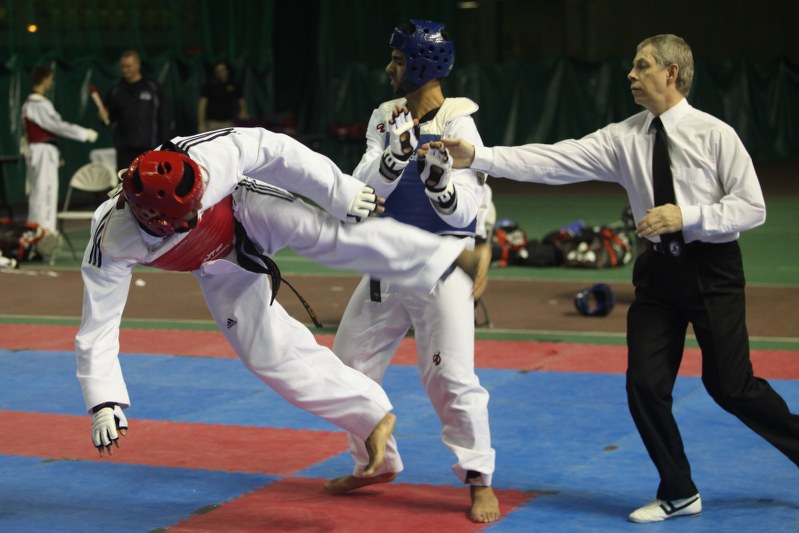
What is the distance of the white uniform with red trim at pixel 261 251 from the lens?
4.61 metres

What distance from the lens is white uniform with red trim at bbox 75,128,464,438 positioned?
4.61 metres

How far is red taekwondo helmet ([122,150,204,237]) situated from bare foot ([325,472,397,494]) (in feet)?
5.64

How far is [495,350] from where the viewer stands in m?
8.78

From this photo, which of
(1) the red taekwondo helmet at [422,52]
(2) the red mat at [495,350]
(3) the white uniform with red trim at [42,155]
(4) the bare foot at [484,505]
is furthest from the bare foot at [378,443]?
(3) the white uniform with red trim at [42,155]

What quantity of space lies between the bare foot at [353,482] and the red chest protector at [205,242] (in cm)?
133

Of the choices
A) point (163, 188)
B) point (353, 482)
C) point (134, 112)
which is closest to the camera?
point (163, 188)

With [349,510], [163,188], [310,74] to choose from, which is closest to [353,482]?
[349,510]

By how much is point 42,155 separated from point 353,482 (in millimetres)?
10097

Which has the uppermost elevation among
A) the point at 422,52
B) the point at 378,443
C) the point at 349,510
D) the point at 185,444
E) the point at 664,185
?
the point at 422,52

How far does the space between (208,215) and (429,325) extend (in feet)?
3.54

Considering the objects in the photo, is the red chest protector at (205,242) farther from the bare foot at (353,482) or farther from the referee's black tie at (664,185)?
the referee's black tie at (664,185)

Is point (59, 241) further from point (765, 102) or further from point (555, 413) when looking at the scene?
point (765, 102)

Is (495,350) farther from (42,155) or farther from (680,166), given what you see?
(42,155)

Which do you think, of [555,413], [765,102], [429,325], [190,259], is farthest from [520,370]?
[765,102]
